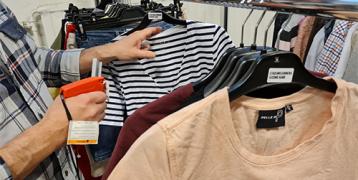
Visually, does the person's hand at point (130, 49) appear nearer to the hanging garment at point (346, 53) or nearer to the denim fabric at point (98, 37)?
the denim fabric at point (98, 37)

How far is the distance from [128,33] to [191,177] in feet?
1.61

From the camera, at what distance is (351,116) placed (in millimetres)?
500

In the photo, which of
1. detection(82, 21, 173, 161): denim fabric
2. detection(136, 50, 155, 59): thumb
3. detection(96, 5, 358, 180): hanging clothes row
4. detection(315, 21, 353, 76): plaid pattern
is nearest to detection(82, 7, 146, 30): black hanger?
detection(82, 21, 173, 161): denim fabric

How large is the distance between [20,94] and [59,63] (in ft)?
0.83

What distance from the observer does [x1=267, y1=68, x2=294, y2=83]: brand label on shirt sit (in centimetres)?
48

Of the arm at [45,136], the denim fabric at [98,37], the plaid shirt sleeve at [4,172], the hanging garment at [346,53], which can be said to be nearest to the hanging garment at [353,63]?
the hanging garment at [346,53]

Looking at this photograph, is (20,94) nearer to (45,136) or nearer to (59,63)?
(45,136)

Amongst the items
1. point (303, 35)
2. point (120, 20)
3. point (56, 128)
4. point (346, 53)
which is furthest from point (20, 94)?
point (303, 35)

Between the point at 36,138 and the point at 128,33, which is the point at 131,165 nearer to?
the point at 36,138

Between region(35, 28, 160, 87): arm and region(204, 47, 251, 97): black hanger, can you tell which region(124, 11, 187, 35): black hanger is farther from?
Answer: region(204, 47, 251, 97): black hanger

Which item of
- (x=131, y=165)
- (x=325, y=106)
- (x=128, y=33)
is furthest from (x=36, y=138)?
(x=325, y=106)

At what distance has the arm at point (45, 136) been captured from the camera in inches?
20.9

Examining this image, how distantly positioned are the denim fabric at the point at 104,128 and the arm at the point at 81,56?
103mm

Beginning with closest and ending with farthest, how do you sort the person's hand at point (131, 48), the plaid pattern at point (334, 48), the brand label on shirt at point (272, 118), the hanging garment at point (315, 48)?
the brand label on shirt at point (272, 118) → the person's hand at point (131, 48) → the plaid pattern at point (334, 48) → the hanging garment at point (315, 48)
